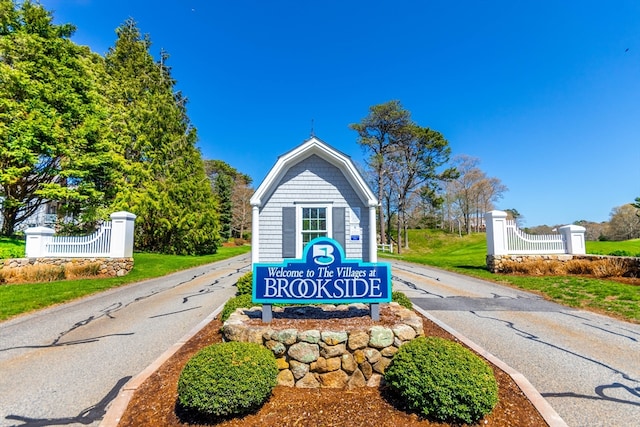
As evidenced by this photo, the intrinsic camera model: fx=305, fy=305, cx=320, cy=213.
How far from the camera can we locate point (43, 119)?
54.4 feet

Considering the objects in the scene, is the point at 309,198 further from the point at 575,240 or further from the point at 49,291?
the point at 575,240

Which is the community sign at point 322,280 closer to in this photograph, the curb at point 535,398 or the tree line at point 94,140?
the curb at point 535,398

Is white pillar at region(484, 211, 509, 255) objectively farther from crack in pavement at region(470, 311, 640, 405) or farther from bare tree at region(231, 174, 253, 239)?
bare tree at region(231, 174, 253, 239)

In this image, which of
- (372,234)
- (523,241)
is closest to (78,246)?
(372,234)

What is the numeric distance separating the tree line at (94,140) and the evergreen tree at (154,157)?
0.09 meters

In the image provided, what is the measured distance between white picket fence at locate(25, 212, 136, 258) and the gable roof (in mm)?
9101

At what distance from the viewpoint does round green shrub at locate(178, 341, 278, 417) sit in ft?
10.0

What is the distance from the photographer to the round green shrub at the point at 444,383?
303 centimetres

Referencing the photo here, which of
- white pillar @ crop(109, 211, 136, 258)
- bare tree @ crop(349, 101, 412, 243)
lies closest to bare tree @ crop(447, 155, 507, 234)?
bare tree @ crop(349, 101, 412, 243)

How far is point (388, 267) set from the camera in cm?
474

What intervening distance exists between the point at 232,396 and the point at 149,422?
3.05 ft

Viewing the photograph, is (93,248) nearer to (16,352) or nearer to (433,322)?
(16,352)

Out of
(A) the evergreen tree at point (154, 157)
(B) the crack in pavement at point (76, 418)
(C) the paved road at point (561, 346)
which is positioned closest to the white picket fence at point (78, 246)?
(A) the evergreen tree at point (154, 157)

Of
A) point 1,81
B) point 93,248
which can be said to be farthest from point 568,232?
point 1,81
